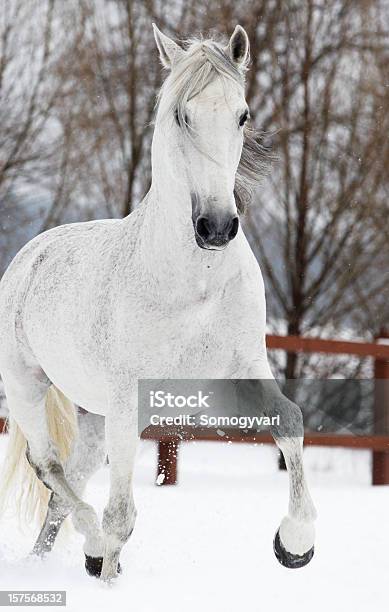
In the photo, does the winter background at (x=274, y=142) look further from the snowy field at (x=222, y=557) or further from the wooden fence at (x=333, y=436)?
the snowy field at (x=222, y=557)

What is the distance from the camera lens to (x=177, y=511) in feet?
15.2

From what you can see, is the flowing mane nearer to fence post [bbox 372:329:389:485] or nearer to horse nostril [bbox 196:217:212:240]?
horse nostril [bbox 196:217:212:240]

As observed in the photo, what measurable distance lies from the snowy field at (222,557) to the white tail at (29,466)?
7.7 inches

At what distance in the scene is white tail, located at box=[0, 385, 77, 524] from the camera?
3.95 metres

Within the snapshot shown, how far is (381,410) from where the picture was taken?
22.5ft

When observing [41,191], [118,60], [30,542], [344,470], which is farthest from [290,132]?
[30,542]

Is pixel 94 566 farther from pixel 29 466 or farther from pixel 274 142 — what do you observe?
pixel 274 142

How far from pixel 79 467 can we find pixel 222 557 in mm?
735

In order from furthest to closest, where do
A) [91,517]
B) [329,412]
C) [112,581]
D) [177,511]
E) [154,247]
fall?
[329,412] → [177,511] → [91,517] → [112,581] → [154,247]

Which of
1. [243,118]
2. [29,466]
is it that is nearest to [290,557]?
[243,118]

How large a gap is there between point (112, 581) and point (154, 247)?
115cm

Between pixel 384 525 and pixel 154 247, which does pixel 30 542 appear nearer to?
pixel 384 525

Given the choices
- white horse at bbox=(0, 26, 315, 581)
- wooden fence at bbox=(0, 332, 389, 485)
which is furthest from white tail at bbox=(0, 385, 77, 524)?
wooden fence at bbox=(0, 332, 389, 485)

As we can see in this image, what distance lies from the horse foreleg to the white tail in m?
1.06
